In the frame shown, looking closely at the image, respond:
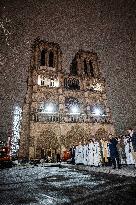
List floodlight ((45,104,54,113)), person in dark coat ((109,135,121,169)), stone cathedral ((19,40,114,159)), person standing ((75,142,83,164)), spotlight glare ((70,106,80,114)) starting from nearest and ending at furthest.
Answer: person in dark coat ((109,135,121,169)) → person standing ((75,142,83,164)) → stone cathedral ((19,40,114,159)) → floodlight ((45,104,54,113)) → spotlight glare ((70,106,80,114))

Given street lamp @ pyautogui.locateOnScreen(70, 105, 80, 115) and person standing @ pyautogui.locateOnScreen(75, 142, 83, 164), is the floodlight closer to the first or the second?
street lamp @ pyautogui.locateOnScreen(70, 105, 80, 115)

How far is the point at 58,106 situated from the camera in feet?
98.9

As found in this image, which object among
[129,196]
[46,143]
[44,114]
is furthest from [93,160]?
[44,114]

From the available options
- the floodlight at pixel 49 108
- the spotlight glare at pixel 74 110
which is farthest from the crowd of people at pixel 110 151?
the spotlight glare at pixel 74 110

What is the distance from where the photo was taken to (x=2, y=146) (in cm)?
1806

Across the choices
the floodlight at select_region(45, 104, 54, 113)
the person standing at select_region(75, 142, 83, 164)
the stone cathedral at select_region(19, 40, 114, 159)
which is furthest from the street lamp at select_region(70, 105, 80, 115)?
the person standing at select_region(75, 142, 83, 164)

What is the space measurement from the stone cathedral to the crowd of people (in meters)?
12.8

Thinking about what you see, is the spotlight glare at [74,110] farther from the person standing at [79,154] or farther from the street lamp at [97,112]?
the person standing at [79,154]

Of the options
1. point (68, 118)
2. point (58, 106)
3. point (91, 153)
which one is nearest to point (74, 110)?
point (68, 118)

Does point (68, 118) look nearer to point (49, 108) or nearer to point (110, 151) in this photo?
point (49, 108)

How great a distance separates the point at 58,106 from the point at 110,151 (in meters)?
20.4

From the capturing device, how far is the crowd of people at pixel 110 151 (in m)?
9.95

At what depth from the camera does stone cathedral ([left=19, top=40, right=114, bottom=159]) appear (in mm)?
26953

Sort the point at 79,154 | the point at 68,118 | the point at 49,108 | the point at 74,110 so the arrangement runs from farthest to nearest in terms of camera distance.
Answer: the point at 74,110
the point at 49,108
the point at 68,118
the point at 79,154
